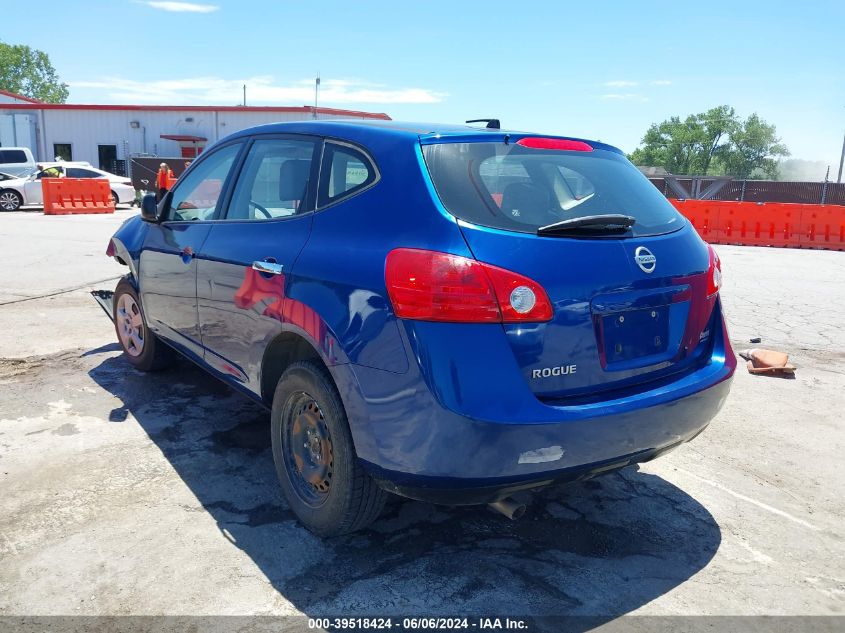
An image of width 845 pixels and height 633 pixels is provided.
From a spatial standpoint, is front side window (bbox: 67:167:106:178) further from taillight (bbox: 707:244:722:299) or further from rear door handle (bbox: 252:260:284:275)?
taillight (bbox: 707:244:722:299)

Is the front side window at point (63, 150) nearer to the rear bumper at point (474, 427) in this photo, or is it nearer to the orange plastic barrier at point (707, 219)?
the orange plastic barrier at point (707, 219)

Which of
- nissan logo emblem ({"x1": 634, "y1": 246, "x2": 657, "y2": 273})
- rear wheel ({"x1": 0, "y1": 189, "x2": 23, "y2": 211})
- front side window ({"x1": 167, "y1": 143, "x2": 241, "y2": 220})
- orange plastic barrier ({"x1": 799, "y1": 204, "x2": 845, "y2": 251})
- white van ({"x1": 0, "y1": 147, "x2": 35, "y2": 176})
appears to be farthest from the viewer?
white van ({"x1": 0, "y1": 147, "x2": 35, "y2": 176})

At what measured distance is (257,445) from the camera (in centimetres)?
420

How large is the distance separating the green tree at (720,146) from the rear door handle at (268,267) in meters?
99.5

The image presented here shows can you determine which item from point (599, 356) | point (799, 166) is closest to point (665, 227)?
point (599, 356)

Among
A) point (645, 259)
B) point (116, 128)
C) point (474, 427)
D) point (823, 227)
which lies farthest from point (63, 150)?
point (474, 427)

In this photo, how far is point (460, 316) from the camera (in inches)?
97.1

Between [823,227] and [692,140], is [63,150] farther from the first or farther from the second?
[692,140]

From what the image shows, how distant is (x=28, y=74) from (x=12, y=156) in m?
90.4

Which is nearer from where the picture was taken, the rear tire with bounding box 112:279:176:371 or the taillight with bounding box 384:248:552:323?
the taillight with bounding box 384:248:552:323

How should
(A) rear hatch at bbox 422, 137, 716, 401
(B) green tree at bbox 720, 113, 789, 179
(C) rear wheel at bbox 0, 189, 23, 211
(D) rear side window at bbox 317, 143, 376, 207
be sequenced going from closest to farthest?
(A) rear hatch at bbox 422, 137, 716, 401, (D) rear side window at bbox 317, 143, 376, 207, (C) rear wheel at bbox 0, 189, 23, 211, (B) green tree at bbox 720, 113, 789, 179

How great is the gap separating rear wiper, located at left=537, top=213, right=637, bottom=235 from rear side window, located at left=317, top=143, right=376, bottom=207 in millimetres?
788

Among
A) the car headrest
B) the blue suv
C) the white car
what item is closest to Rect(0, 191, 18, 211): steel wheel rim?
the white car

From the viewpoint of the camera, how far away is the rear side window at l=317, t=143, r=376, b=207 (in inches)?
119
